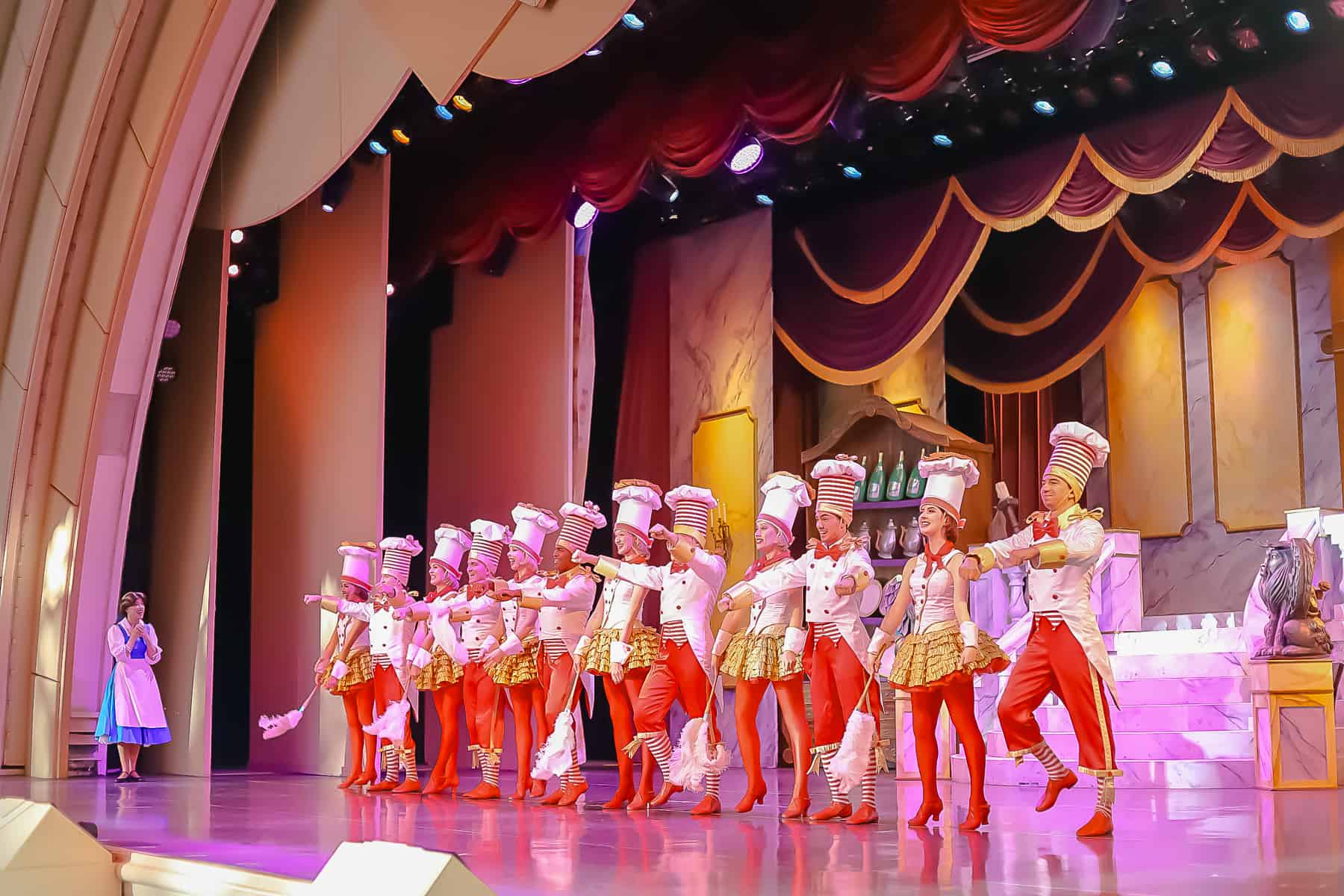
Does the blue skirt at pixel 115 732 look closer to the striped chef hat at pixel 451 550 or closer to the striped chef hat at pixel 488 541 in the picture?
the striped chef hat at pixel 451 550

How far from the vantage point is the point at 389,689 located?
317 inches

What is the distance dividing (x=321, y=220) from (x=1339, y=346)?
7.90m

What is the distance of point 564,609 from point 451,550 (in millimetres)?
1395

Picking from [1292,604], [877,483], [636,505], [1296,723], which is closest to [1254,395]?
[877,483]

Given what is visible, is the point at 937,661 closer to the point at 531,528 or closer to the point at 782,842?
the point at 782,842

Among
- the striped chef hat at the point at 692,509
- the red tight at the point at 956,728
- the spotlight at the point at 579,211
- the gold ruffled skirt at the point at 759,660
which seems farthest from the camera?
the spotlight at the point at 579,211

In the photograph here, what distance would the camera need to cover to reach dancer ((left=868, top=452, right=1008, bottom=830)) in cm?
526

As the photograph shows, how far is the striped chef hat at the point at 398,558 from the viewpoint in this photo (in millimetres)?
8203

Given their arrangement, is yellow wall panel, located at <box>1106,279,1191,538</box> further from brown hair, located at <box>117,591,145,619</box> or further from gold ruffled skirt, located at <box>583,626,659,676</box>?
brown hair, located at <box>117,591,145,619</box>

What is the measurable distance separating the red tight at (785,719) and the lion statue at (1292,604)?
9.90 ft

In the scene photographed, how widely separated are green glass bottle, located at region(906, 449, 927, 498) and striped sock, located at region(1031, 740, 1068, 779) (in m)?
6.11

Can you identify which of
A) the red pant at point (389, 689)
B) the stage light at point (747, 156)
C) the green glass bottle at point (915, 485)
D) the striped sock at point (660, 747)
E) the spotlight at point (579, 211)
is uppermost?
the stage light at point (747, 156)

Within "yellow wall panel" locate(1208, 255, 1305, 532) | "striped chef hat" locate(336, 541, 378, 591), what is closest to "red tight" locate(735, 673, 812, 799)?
"striped chef hat" locate(336, 541, 378, 591)

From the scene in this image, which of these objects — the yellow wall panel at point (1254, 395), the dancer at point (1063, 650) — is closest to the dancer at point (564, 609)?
the dancer at point (1063, 650)
